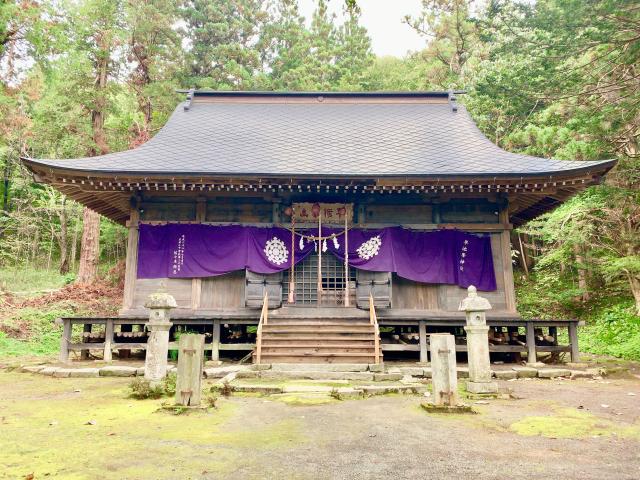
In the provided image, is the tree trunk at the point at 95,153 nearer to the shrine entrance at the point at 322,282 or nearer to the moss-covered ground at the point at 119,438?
the shrine entrance at the point at 322,282

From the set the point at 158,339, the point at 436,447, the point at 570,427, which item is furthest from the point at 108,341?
the point at 570,427

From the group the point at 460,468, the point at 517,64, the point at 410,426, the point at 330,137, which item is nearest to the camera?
the point at 460,468

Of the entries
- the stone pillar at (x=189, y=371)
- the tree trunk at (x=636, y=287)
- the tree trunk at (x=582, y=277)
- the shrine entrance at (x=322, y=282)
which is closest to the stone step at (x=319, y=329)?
the shrine entrance at (x=322, y=282)

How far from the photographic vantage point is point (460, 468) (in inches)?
141

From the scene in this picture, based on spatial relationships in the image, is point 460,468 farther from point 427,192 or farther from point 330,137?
point 330,137

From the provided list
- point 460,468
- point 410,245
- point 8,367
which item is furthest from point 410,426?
point 8,367

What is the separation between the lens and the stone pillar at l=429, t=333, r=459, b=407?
218 inches

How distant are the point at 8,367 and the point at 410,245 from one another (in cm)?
972

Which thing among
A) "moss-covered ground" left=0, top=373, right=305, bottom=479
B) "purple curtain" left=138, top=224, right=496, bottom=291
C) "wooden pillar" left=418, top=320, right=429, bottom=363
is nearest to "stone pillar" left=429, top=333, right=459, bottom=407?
"moss-covered ground" left=0, top=373, right=305, bottom=479

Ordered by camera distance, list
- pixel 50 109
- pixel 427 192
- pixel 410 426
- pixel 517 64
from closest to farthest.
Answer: pixel 410 426, pixel 427 192, pixel 517 64, pixel 50 109

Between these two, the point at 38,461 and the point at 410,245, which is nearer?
the point at 38,461

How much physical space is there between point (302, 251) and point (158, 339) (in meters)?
5.16

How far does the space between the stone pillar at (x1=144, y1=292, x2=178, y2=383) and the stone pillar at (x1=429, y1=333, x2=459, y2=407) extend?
3971 mm

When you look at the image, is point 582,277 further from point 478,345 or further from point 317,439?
point 317,439
